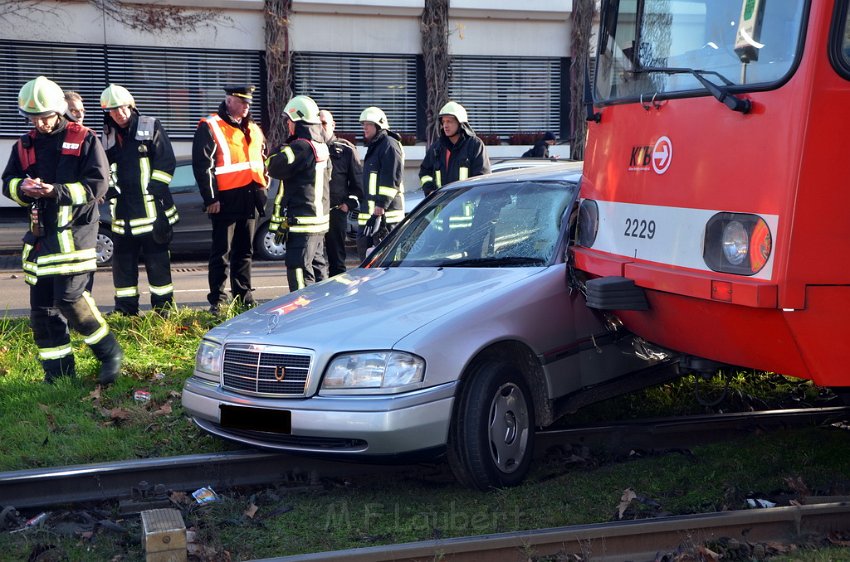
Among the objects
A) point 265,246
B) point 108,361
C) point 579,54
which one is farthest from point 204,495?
point 579,54

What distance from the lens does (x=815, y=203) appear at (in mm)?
4094

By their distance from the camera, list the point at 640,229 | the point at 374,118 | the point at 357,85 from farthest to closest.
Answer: the point at 357,85 → the point at 374,118 → the point at 640,229

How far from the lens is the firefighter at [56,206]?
6703mm

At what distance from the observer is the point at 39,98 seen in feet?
21.6

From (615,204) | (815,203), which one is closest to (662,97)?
(615,204)

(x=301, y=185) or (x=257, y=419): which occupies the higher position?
(x=301, y=185)

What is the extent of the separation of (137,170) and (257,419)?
4.34 m

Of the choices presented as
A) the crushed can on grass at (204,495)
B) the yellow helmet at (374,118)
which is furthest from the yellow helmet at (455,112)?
the crushed can on grass at (204,495)

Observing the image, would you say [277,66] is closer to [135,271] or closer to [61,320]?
[135,271]

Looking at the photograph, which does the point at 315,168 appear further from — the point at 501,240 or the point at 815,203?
the point at 815,203

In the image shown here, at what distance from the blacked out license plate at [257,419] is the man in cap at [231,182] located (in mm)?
4090

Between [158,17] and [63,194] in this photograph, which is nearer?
[63,194]

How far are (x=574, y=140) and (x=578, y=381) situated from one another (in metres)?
18.7

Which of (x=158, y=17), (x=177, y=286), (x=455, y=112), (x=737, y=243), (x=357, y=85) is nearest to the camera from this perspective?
(x=737, y=243)
